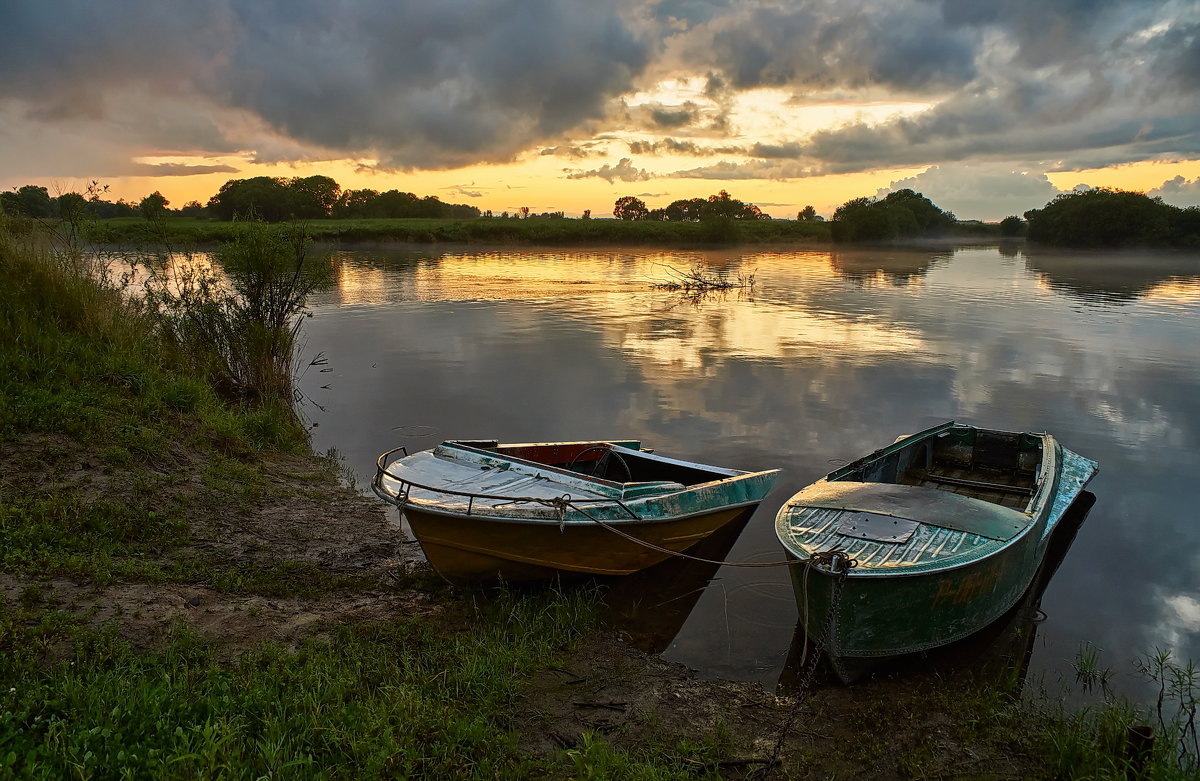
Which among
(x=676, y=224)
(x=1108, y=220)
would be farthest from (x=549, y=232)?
(x=1108, y=220)

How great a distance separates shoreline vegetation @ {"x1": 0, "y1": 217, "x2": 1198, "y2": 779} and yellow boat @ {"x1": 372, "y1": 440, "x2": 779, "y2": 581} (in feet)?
1.27

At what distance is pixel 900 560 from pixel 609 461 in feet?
13.6

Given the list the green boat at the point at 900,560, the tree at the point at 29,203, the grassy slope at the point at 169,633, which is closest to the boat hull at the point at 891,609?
the green boat at the point at 900,560

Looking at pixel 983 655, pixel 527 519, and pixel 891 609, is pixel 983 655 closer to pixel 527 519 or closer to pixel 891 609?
pixel 891 609

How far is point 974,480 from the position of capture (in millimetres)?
10312

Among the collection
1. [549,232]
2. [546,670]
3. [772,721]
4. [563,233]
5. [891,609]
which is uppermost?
[549,232]

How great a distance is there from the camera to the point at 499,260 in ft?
195

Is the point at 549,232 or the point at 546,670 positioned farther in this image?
the point at 549,232

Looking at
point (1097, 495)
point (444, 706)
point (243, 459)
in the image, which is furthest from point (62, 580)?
point (1097, 495)

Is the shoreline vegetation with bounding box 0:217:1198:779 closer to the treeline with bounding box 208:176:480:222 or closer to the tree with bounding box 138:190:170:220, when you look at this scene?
the tree with bounding box 138:190:170:220

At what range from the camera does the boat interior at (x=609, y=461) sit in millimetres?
9180

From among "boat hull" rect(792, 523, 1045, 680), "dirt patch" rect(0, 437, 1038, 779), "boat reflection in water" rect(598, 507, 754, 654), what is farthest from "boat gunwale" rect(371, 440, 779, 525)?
"boat hull" rect(792, 523, 1045, 680)

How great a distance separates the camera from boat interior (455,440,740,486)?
9180 mm

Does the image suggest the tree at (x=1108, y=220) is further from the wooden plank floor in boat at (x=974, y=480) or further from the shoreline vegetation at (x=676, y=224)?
the wooden plank floor in boat at (x=974, y=480)
